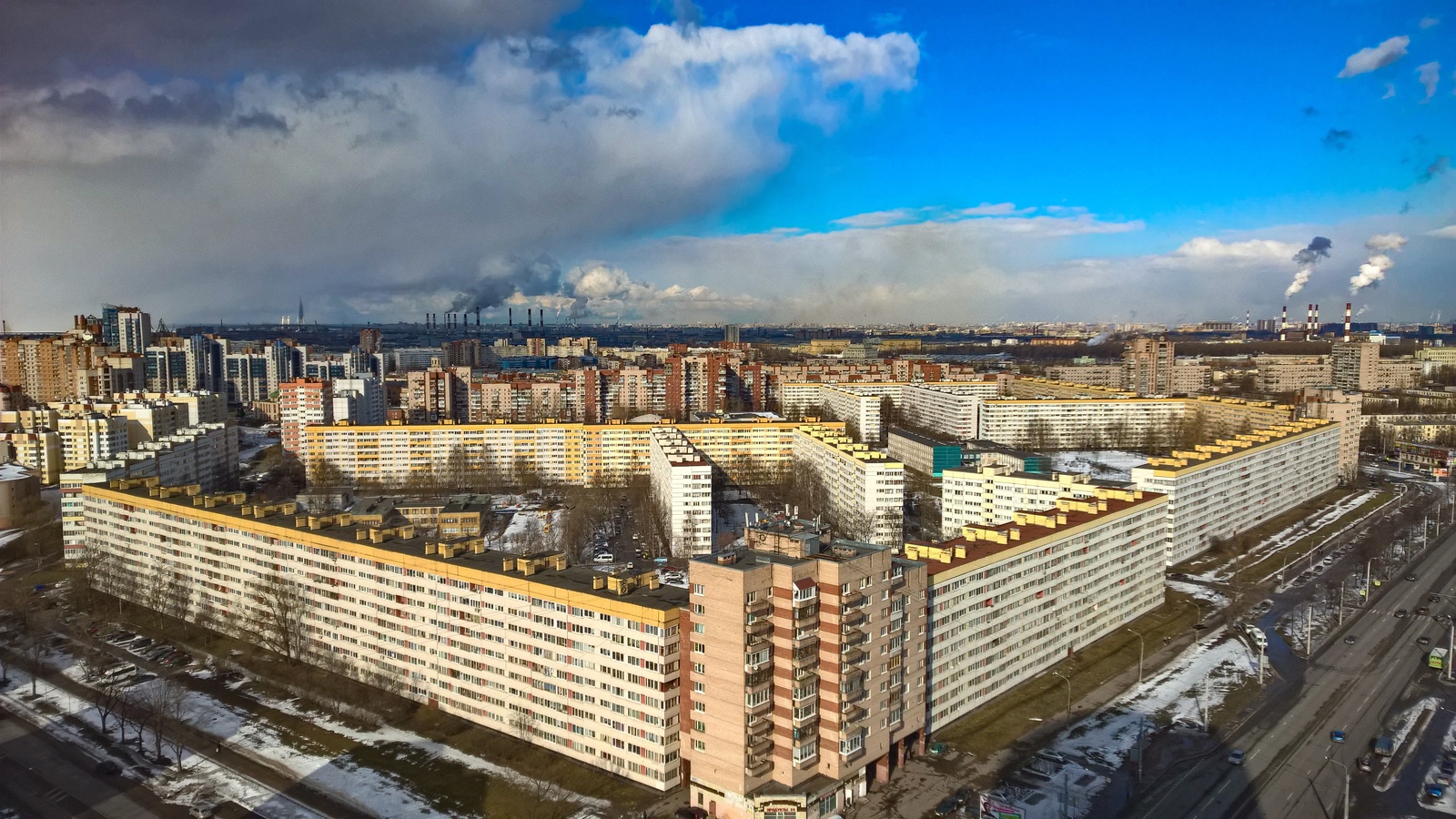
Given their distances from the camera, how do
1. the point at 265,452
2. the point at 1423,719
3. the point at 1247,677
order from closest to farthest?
the point at 1423,719 → the point at 1247,677 → the point at 265,452

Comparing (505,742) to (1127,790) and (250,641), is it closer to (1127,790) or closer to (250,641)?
(250,641)

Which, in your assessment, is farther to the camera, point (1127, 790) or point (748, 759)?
point (1127, 790)

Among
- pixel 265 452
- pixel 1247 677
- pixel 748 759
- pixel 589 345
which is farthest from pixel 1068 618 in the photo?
pixel 589 345

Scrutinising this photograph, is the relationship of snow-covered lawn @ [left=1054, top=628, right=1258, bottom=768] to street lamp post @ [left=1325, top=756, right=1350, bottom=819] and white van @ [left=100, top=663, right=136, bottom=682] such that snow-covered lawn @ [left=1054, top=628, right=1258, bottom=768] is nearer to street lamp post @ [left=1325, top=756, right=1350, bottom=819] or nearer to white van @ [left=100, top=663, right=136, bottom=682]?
street lamp post @ [left=1325, top=756, right=1350, bottom=819]

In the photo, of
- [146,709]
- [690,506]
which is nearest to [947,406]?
[690,506]

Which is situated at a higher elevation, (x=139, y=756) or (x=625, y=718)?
(x=625, y=718)

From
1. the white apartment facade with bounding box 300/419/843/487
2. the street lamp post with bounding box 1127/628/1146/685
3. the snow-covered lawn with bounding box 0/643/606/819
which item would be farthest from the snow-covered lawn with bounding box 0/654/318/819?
the white apartment facade with bounding box 300/419/843/487

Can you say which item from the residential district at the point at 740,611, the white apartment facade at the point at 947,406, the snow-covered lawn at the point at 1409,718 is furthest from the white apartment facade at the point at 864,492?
the white apartment facade at the point at 947,406
